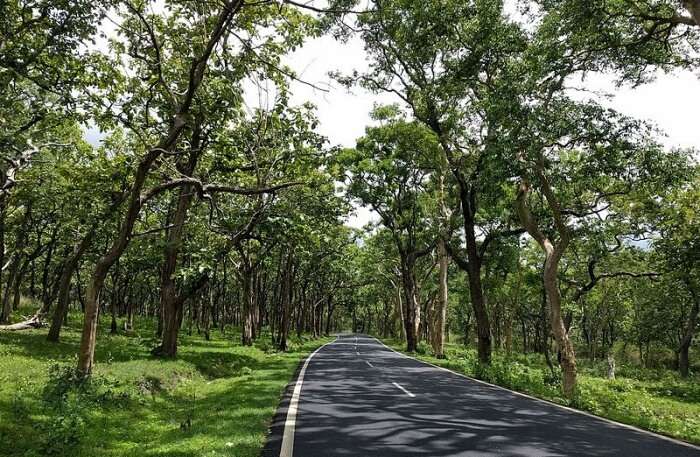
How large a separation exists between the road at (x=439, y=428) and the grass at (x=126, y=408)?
75 cm

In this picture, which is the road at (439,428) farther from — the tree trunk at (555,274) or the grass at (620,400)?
the tree trunk at (555,274)

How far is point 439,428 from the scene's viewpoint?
784 cm

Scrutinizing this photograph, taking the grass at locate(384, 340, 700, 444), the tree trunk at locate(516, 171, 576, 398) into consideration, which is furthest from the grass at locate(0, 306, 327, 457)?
the tree trunk at locate(516, 171, 576, 398)

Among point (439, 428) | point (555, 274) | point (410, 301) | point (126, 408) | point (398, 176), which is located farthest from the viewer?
point (410, 301)

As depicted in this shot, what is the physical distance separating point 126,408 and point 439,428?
6600 mm

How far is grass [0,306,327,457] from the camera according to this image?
22.5ft

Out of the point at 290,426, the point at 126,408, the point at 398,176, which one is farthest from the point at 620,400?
the point at 398,176

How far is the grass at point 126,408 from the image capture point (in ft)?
22.5

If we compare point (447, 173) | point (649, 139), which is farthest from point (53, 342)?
point (649, 139)

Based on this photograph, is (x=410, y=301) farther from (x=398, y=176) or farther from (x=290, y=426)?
(x=290, y=426)

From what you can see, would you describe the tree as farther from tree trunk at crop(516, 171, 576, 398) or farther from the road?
the road

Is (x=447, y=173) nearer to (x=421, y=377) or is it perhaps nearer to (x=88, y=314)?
(x=421, y=377)

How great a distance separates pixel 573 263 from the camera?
3191 cm

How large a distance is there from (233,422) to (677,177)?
41.2 ft
